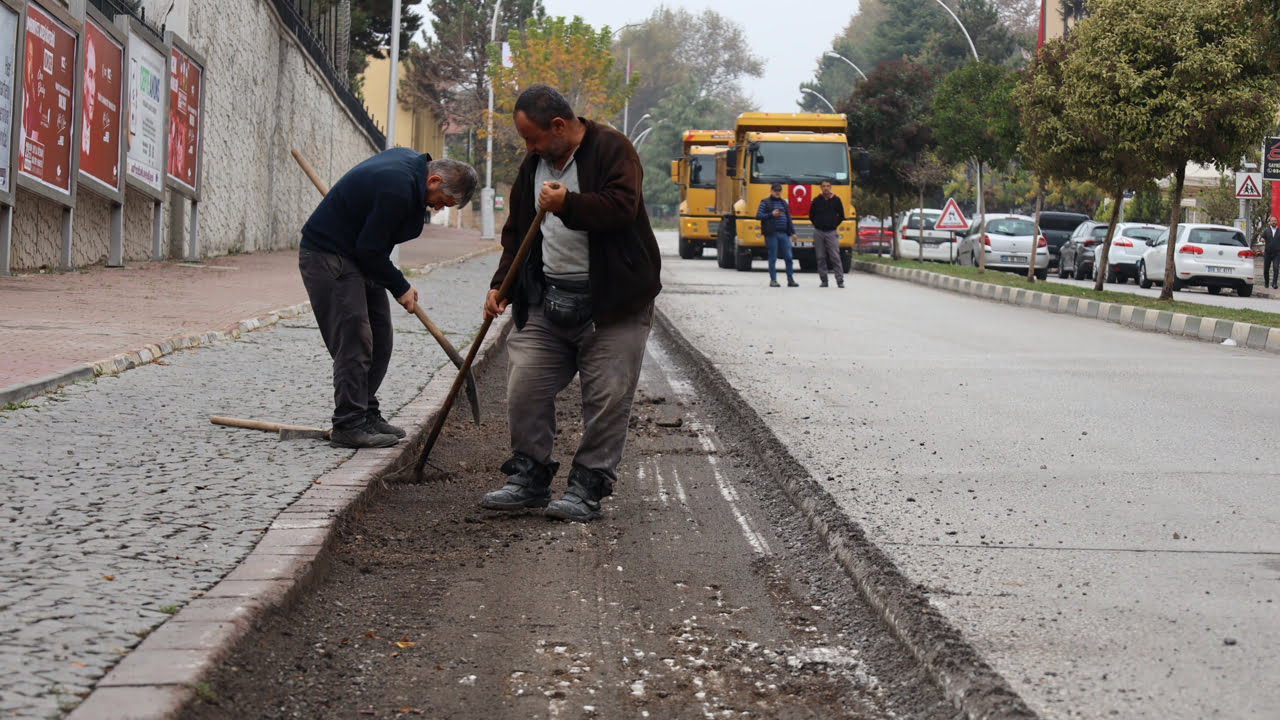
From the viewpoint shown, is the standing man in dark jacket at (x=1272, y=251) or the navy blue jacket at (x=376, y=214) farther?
the standing man in dark jacket at (x=1272, y=251)

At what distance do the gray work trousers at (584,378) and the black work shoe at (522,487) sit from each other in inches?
2.2

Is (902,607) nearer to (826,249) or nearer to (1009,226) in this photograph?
(826,249)

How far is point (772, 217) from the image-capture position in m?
23.5

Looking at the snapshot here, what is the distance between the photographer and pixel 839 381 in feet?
32.8

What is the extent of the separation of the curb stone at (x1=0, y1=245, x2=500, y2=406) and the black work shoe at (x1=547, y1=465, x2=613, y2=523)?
127 inches

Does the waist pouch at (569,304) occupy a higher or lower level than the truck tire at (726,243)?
lower

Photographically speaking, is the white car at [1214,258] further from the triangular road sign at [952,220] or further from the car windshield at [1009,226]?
the car windshield at [1009,226]

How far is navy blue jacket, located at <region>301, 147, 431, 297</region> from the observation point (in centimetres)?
628

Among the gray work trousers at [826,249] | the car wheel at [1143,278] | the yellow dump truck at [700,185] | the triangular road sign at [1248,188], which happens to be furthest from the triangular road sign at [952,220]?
the gray work trousers at [826,249]

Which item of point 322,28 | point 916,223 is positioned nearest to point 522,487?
point 322,28

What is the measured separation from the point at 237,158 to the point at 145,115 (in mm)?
5659

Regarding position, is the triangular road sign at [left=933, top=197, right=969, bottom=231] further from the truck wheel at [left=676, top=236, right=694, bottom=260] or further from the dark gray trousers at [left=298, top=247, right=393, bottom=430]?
the dark gray trousers at [left=298, top=247, right=393, bottom=430]

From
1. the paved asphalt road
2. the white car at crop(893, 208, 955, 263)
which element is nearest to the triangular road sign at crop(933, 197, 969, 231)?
the white car at crop(893, 208, 955, 263)

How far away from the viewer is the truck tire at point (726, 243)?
31612 millimetres
